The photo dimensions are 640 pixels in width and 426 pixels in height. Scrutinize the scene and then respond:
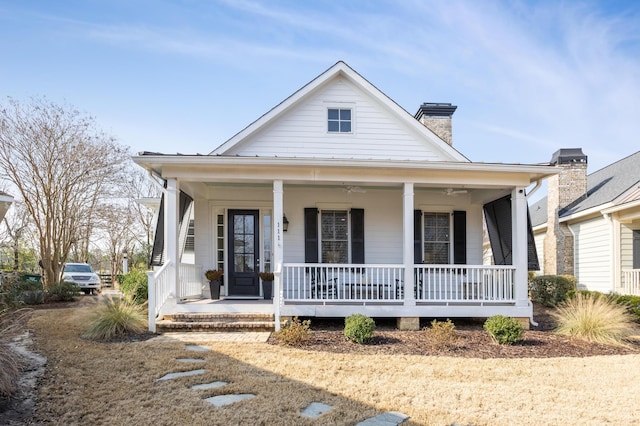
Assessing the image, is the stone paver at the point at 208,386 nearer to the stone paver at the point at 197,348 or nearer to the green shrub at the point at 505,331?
the stone paver at the point at 197,348

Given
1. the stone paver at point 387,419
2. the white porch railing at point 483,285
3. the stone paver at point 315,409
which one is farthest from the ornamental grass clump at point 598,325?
the stone paver at point 315,409

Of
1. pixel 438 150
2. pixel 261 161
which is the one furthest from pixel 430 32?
pixel 261 161

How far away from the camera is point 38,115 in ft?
48.6

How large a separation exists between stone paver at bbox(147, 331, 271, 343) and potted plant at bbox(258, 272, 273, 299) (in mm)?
1951

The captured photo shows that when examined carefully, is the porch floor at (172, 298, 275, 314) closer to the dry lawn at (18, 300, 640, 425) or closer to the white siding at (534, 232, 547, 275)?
the dry lawn at (18, 300, 640, 425)

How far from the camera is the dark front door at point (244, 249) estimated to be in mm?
10359

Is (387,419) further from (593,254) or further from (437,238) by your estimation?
(593,254)

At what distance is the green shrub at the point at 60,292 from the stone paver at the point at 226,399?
11.3m

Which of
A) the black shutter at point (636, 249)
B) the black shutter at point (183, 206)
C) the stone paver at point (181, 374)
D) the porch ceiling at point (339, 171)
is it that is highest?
the porch ceiling at point (339, 171)

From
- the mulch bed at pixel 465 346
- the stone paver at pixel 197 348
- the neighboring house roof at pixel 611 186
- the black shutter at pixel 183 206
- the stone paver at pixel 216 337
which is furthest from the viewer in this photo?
the neighboring house roof at pixel 611 186

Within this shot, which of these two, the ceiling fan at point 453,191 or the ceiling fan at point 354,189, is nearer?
the ceiling fan at point 354,189

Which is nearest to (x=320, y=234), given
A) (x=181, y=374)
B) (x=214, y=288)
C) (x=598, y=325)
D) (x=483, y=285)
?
(x=214, y=288)

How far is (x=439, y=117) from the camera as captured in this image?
12.8 meters

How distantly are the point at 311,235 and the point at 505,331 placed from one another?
4766 mm
